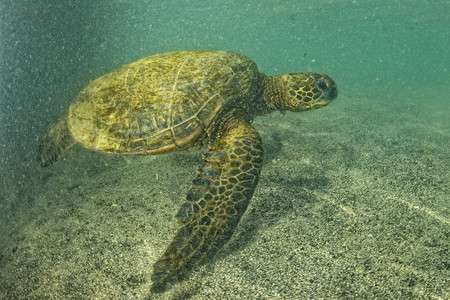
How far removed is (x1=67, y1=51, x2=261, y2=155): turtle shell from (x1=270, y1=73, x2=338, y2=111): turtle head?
1.50 ft

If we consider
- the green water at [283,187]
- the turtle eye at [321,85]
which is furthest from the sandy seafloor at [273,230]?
the turtle eye at [321,85]

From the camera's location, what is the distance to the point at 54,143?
12.8 ft

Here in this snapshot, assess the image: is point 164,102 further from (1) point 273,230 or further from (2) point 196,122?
(1) point 273,230

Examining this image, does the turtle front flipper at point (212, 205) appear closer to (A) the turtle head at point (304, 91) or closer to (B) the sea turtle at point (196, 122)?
(B) the sea turtle at point (196, 122)

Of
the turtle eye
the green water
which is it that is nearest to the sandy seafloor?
the green water

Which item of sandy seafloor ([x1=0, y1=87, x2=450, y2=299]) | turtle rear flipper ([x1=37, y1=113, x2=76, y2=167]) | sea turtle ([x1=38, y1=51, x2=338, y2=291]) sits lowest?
sandy seafloor ([x1=0, y1=87, x2=450, y2=299])

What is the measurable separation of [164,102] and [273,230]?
1.92 meters

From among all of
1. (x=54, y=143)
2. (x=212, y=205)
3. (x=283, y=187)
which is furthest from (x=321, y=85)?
(x=54, y=143)

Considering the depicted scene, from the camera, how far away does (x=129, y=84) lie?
315cm

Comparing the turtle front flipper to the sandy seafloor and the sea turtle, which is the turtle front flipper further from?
the sandy seafloor

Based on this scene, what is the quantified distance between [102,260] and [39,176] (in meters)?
3.19

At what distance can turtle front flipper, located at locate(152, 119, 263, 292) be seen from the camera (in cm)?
183

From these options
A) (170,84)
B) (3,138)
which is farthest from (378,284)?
(3,138)

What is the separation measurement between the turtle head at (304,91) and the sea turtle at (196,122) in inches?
0.5
